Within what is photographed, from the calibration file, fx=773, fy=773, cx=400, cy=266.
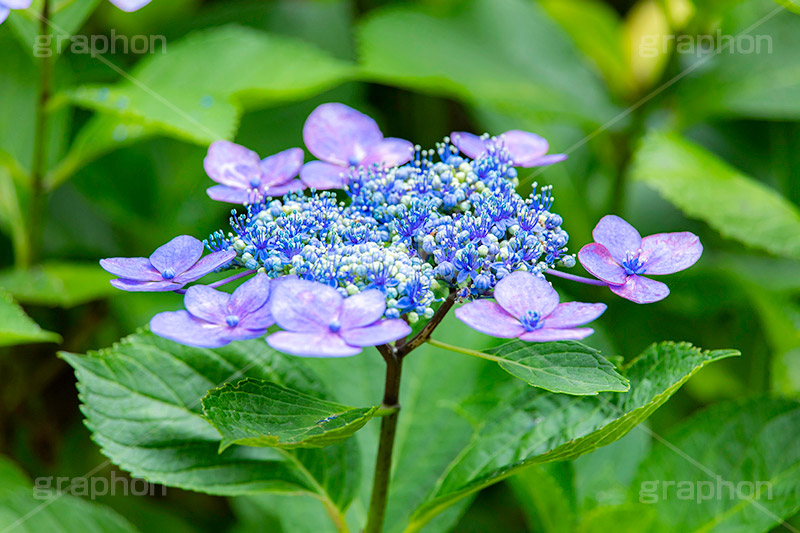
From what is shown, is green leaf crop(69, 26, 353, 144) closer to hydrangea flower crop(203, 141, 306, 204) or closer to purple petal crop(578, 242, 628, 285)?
hydrangea flower crop(203, 141, 306, 204)

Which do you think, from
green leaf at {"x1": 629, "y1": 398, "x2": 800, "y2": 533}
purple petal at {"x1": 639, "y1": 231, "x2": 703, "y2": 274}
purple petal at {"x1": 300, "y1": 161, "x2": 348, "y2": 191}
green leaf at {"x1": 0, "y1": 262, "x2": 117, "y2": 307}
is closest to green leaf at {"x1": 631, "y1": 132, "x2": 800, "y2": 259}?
green leaf at {"x1": 629, "y1": 398, "x2": 800, "y2": 533}

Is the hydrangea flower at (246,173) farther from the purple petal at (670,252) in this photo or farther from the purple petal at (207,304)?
the purple petal at (670,252)

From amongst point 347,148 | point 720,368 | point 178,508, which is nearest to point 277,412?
point 347,148

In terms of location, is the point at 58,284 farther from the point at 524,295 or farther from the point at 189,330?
the point at 524,295

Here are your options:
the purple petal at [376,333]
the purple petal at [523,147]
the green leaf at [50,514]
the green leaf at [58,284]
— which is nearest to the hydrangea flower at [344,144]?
the purple petal at [523,147]

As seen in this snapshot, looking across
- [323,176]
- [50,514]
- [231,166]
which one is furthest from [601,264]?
[50,514]
